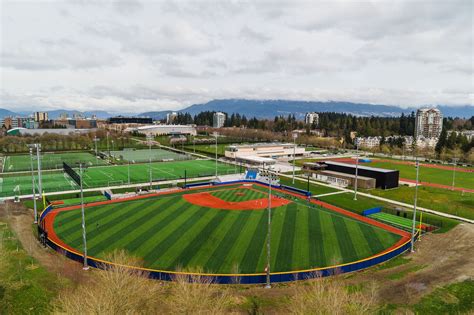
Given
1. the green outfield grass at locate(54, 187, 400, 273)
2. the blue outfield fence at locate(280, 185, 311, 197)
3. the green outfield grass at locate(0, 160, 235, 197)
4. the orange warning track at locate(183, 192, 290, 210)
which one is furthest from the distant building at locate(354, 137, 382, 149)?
the green outfield grass at locate(54, 187, 400, 273)

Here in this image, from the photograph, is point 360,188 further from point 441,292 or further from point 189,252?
point 189,252

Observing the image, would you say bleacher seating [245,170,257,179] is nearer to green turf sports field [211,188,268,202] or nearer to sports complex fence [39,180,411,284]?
green turf sports field [211,188,268,202]

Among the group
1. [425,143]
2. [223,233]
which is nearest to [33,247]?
[223,233]

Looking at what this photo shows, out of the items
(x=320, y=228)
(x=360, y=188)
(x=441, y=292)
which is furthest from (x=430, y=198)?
(x=441, y=292)

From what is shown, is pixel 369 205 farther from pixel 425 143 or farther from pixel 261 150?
pixel 425 143

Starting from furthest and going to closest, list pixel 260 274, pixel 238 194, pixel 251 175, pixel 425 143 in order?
pixel 425 143 → pixel 251 175 → pixel 238 194 → pixel 260 274
